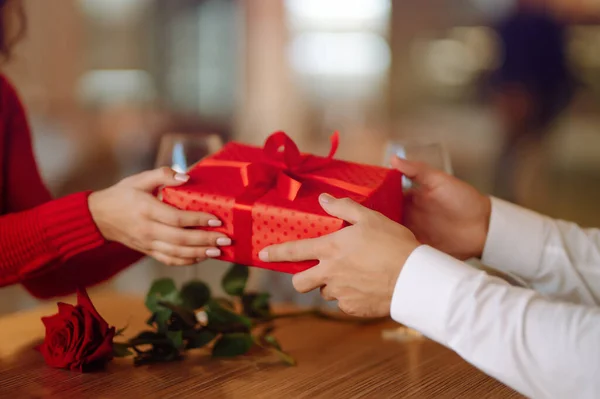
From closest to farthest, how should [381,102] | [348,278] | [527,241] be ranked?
[348,278] → [527,241] → [381,102]

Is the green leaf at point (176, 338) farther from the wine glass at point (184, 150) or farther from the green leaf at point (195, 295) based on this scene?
the wine glass at point (184, 150)

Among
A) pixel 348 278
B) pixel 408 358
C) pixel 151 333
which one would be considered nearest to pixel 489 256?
pixel 408 358

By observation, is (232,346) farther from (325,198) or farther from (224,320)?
(325,198)

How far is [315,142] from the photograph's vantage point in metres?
3.35

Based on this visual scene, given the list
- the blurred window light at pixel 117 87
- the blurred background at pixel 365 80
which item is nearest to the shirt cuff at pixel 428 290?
the blurred background at pixel 365 80

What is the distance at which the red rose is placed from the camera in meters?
0.76

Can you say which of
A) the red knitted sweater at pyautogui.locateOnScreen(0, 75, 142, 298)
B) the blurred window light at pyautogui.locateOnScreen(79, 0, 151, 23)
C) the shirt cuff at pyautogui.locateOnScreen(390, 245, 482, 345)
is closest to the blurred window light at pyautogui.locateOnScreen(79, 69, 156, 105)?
the blurred window light at pyautogui.locateOnScreen(79, 0, 151, 23)

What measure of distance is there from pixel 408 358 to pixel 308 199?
257 millimetres

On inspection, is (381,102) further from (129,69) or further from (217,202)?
(217,202)

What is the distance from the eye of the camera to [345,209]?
0.71m

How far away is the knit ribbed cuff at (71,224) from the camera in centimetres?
86

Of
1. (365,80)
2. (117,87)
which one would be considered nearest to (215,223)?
(117,87)

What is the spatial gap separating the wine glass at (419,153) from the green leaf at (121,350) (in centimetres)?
42

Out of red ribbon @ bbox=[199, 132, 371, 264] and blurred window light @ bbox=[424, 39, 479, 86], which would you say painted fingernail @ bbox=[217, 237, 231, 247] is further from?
blurred window light @ bbox=[424, 39, 479, 86]
